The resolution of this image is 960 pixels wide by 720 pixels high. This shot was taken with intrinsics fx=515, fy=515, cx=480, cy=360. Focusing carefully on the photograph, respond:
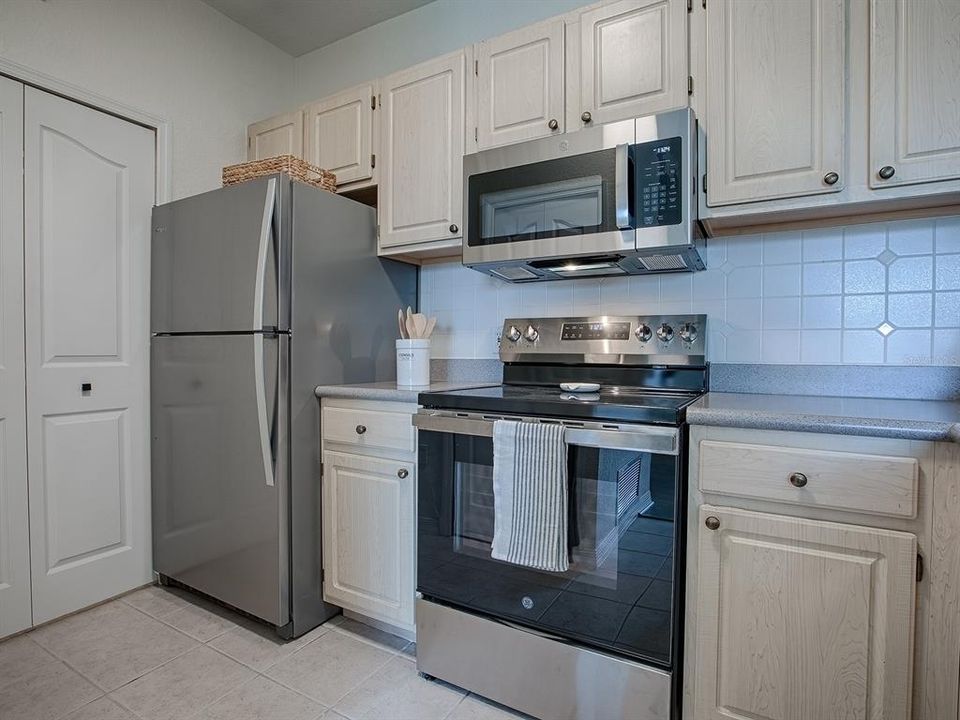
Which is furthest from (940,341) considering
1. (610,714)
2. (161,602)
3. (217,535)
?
(161,602)

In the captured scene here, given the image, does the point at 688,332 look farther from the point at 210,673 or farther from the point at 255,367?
the point at 210,673

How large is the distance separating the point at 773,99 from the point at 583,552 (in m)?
1.38

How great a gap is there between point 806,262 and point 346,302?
1.64 m

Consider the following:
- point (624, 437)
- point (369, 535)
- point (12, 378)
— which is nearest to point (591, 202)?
point (624, 437)

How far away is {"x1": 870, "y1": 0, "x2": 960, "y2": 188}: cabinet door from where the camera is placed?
1.29 meters

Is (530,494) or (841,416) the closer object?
(841,416)

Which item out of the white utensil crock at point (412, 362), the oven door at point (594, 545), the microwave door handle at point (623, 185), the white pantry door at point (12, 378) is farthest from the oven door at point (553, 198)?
the white pantry door at point (12, 378)

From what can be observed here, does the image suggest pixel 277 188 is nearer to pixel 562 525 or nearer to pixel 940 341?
pixel 562 525

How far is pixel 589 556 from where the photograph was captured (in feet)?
4.45

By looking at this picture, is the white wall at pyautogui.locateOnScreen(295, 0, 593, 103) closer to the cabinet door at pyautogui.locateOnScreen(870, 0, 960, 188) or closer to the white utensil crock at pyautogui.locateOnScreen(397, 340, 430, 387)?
the cabinet door at pyautogui.locateOnScreen(870, 0, 960, 188)

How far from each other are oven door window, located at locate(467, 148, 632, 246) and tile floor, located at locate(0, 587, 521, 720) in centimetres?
148

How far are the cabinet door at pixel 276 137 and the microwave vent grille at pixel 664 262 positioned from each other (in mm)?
1689

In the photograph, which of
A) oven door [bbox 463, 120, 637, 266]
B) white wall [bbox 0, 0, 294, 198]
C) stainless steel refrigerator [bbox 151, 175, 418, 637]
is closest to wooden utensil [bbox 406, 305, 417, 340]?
stainless steel refrigerator [bbox 151, 175, 418, 637]

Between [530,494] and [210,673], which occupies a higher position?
[530,494]
